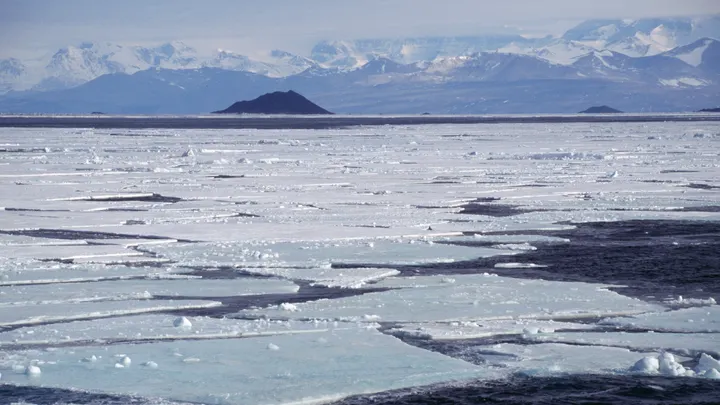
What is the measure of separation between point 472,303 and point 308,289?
184 cm

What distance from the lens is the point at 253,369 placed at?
24.6ft

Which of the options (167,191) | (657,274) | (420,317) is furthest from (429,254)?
(167,191)

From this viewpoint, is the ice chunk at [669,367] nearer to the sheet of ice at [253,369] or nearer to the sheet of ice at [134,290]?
the sheet of ice at [253,369]

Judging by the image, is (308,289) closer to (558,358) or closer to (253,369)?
(253,369)

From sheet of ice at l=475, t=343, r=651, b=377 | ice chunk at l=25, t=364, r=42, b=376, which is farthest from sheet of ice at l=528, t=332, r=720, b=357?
ice chunk at l=25, t=364, r=42, b=376

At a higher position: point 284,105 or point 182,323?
point 182,323

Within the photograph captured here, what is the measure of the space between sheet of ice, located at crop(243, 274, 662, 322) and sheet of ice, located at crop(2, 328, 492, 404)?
3.24 feet

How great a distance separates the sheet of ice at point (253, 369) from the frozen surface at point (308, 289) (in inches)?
0.9

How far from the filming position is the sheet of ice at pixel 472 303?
9.42m

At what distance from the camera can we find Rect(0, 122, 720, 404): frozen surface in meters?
7.62

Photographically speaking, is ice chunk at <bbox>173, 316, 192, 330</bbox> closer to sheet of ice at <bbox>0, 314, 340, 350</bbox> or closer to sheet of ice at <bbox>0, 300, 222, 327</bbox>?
sheet of ice at <bbox>0, 314, 340, 350</bbox>

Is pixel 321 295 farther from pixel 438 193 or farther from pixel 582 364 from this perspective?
pixel 438 193

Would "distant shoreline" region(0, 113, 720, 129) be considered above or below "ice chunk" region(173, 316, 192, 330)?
below

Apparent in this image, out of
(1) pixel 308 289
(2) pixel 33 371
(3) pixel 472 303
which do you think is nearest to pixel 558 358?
(3) pixel 472 303
